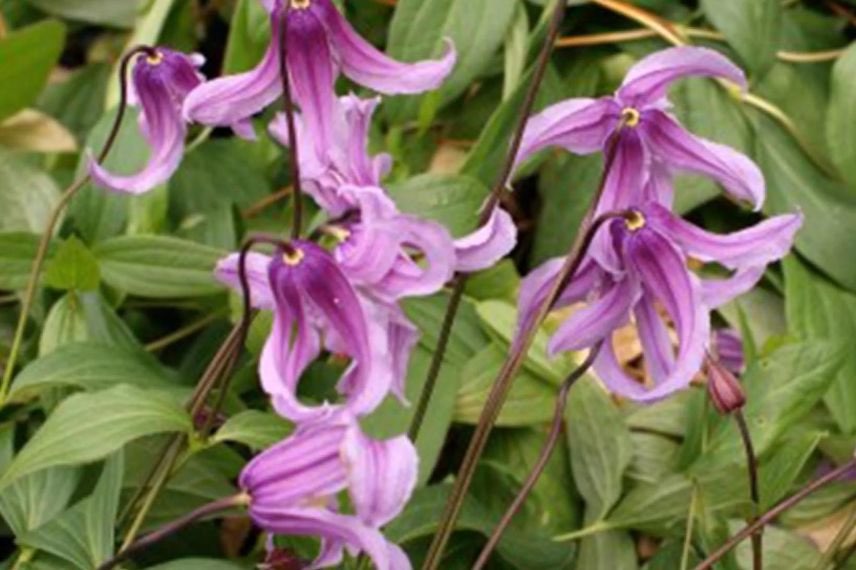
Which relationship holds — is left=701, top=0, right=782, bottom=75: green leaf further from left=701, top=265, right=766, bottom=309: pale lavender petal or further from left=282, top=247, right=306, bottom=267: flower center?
left=282, top=247, right=306, bottom=267: flower center

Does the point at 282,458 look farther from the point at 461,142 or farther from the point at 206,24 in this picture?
the point at 206,24

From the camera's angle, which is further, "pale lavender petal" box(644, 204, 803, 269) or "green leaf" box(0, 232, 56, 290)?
"green leaf" box(0, 232, 56, 290)

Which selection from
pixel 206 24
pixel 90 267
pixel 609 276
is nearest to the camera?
pixel 609 276

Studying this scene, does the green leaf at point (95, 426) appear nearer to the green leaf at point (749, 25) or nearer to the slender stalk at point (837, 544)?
the slender stalk at point (837, 544)

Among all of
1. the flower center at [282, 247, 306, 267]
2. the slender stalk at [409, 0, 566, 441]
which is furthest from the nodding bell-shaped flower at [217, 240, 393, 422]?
the slender stalk at [409, 0, 566, 441]

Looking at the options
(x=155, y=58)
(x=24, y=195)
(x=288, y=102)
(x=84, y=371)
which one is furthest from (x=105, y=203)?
(x=288, y=102)

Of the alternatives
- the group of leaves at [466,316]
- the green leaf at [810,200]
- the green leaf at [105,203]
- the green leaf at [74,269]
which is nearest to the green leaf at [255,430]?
the group of leaves at [466,316]

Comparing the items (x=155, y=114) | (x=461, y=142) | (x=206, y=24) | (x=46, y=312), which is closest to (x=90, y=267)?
(x=46, y=312)
